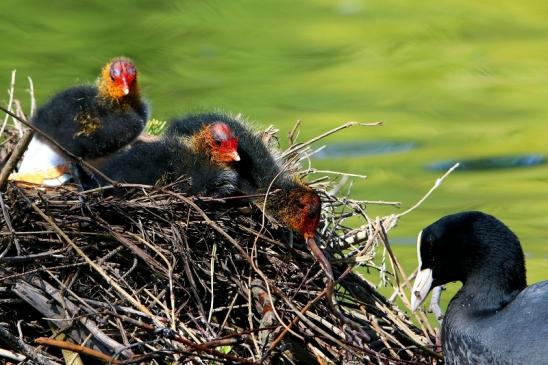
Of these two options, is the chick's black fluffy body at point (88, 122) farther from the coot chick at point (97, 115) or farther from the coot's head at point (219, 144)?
the coot's head at point (219, 144)

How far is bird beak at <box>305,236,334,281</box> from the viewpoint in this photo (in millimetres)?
5062

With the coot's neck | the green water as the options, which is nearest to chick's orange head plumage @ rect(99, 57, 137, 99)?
the coot's neck

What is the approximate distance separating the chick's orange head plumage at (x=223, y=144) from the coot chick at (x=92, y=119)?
0.58 m

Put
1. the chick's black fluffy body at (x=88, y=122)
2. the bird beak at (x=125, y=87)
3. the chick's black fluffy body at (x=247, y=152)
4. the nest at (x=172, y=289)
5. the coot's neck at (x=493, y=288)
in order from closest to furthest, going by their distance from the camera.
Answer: the nest at (x=172, y=289), the coot's neck at (x=493, y=288), the chick's black fluffy body at (x=247, y=152), the chick's black fluffy body at (x=88, y=122), the bird beak at (x=125, y=87)

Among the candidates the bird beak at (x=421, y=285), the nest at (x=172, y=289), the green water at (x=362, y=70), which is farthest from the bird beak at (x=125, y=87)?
the green water at (x=362, y=70)

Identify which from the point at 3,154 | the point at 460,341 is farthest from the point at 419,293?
the point at 3,154

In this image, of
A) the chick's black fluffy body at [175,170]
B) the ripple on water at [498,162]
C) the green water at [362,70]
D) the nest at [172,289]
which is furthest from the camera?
the ripple on water at [498,162]

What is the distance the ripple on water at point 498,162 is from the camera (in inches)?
379

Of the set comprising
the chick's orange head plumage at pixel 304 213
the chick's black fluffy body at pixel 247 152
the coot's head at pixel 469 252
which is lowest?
the coot's head at pixel 469 252

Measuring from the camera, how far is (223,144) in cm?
552

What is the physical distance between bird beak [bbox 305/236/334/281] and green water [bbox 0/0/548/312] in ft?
9.87

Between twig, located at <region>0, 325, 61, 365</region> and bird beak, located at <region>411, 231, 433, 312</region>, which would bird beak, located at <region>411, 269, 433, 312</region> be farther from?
twig, located at <region>0, 325, 61, 365</region>

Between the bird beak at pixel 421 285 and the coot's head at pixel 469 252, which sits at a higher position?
the coot's head at pixel 469 252

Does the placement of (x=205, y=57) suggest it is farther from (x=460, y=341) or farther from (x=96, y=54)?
(x=460, y=341)
